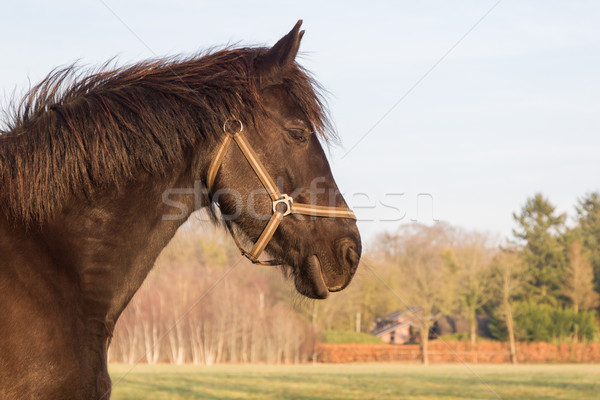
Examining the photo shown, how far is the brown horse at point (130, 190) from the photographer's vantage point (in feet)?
9.75

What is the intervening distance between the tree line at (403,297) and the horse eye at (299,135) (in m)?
37.9

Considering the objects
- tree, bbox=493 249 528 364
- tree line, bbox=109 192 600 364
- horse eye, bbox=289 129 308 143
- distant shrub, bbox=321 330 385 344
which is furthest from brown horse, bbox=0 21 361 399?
tree, bbox=493 249 528 364

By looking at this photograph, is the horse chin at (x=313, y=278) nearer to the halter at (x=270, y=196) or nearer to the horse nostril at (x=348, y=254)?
the horse nostril at (x=348, y=254)

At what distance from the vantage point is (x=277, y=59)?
3549mm

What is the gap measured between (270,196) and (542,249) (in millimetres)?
67521

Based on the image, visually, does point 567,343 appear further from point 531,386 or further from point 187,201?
point 187,201

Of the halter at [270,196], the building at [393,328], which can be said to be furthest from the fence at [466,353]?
the halter at [270,196]

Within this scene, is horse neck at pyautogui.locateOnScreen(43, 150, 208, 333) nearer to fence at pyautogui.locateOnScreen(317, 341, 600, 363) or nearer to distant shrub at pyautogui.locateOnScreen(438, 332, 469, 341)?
fence at pyautogui.locateOnScreen(317, 341, 600, 363)

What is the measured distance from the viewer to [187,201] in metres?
3.51

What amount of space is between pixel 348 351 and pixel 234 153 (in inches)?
2091

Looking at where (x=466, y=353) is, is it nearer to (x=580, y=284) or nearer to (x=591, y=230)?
(x=580, y=284)

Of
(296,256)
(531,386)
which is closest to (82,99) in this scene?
(296,256)

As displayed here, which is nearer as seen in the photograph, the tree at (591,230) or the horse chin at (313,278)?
the horse chin at (313,278)

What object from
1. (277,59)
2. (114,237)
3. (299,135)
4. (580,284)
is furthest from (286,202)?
(580,284)
